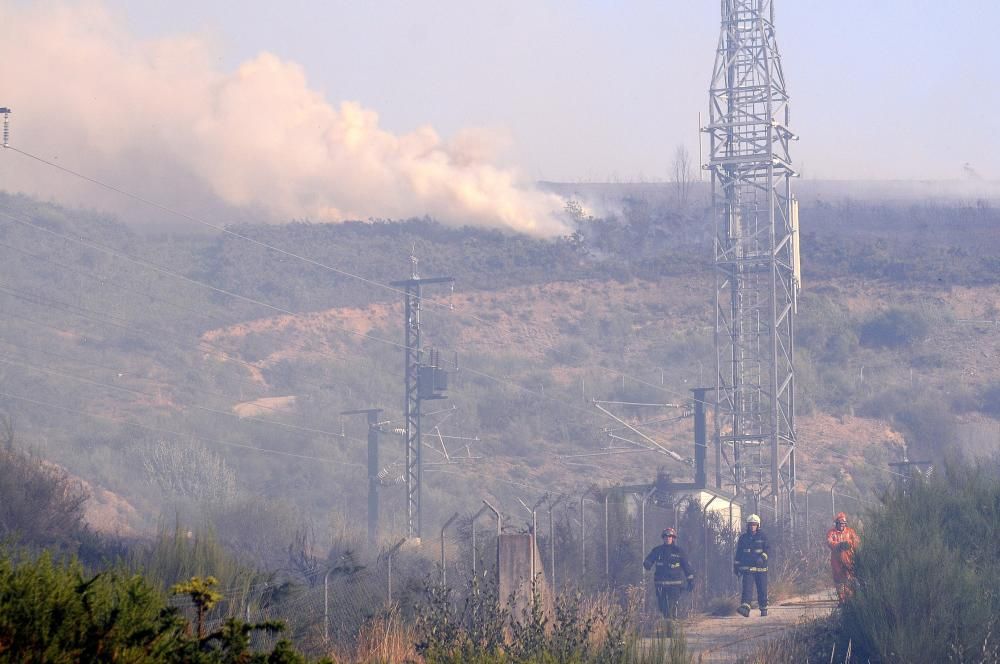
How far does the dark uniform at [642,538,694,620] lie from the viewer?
63.5ft

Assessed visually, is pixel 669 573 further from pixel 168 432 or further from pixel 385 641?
pixel 168 432

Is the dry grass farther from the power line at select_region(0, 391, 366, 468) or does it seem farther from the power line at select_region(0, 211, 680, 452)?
the power line at select_region(0, 211, 680, 452)

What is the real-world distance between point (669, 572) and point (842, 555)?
2604 millimetres

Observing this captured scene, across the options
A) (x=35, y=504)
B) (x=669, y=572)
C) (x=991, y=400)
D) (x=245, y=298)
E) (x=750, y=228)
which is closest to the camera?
(x=669, y=572)

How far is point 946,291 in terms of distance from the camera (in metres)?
75.0

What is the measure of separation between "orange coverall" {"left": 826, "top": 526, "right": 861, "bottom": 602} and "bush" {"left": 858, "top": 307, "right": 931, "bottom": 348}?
5167 cm

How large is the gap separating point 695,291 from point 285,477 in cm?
3462

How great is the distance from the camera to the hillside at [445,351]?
50844mm

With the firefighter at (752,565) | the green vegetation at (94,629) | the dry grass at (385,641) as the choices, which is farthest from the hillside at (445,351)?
the green vegetation at (94,629)

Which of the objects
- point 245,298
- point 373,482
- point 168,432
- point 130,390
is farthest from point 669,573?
point 245,298

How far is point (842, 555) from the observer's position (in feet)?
60.7

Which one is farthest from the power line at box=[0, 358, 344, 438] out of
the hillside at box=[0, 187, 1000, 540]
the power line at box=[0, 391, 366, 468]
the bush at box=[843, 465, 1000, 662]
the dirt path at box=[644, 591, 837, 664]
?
the bush at box=[843, 465, 1000, 662]

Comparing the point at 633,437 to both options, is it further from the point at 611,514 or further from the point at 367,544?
the point at 611,514

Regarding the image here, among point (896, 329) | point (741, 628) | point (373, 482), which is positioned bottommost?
point (741, 628)
